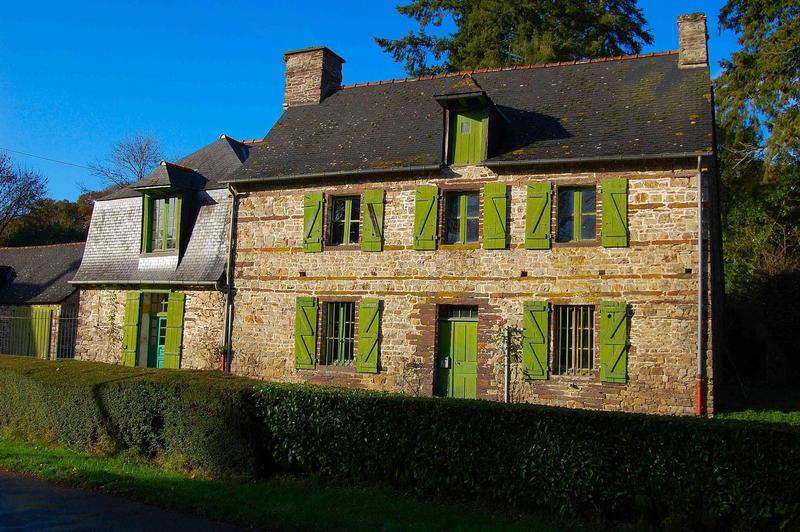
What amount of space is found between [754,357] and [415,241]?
35.7ft

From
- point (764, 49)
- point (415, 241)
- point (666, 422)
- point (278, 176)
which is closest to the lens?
point (666, 422)

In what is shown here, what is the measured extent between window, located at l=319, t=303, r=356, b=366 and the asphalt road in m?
7.83

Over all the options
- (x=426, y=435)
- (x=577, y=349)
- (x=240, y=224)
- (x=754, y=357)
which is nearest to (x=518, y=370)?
(x=577, y=349)

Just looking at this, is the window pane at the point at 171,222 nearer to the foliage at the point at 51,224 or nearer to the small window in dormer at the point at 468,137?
the small window in dormer at the point at 468,137

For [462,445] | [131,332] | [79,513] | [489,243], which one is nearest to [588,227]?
[489,243]

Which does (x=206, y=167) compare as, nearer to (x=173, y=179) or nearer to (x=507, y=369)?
(x=173, y=179)

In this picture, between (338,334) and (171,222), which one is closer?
(338,334)

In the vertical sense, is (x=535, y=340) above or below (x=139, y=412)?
above

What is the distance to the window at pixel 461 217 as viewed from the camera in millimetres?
15477

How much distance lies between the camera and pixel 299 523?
7.32 metres

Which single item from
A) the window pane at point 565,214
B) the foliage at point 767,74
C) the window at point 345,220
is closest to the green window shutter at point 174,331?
the window at point 345,220

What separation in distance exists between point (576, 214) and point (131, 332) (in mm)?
12292

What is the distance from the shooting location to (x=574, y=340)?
14312 millimetres

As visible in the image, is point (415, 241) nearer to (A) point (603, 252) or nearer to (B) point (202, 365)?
(A) point (603, 252)
